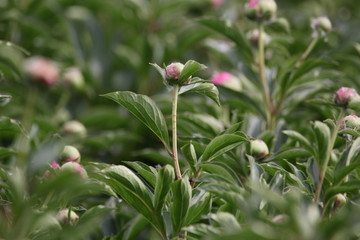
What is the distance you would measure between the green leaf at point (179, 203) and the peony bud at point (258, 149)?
0.29 meters

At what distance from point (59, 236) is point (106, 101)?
4.40 feet

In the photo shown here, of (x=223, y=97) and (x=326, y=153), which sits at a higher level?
(x=326, y=153)

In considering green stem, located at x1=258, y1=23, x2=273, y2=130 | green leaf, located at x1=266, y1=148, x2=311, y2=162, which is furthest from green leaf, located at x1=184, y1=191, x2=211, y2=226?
green stem, located at x1=258, y1=23, x2=273, y2=130

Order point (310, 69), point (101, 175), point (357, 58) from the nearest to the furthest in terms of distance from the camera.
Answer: point (101, 175) → point (310, 69) → point (357, 58)

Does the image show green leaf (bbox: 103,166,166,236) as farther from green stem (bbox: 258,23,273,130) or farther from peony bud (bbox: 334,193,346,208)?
green stem (bbox: 258,23,273,130)

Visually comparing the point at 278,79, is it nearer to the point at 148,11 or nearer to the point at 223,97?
the point at 223,97

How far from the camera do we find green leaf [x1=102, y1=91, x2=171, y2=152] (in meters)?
1.04

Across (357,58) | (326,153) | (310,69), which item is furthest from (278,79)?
(326,153)

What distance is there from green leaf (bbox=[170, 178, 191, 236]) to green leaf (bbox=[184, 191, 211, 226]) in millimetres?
18

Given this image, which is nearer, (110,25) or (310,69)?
(310,69)

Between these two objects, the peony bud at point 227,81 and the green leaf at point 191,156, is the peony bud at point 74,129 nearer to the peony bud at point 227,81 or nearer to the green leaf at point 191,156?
the peony bud at point 227,81

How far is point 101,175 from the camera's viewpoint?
1021mm

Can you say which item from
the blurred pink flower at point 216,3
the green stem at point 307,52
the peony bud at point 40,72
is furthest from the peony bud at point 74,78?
the peony bud at point 40,72

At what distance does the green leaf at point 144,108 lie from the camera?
Result: 104 centimetres
